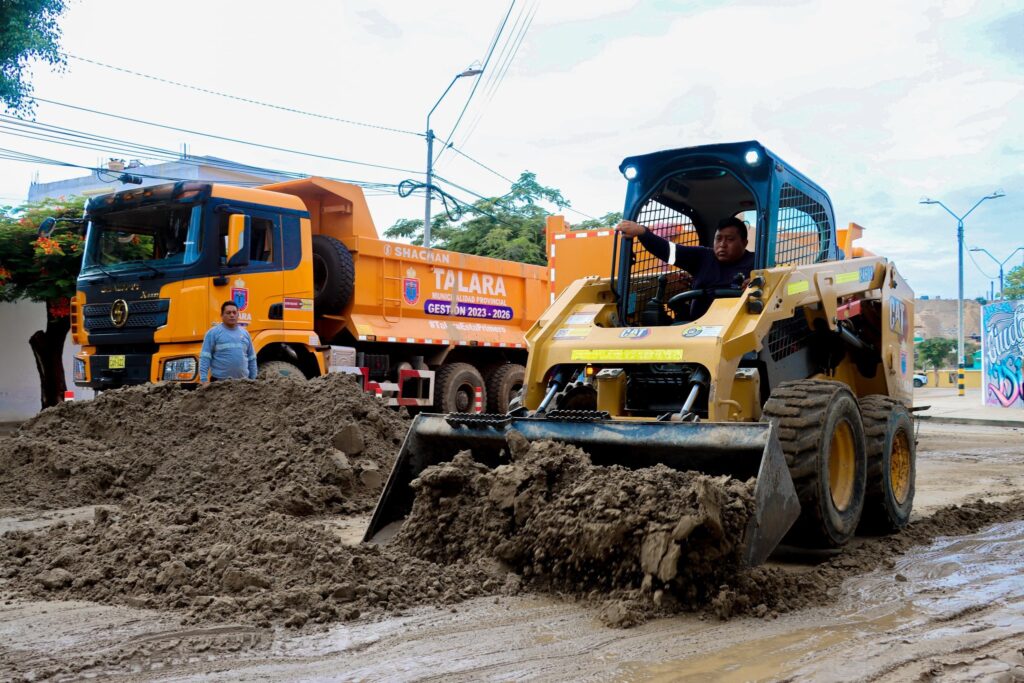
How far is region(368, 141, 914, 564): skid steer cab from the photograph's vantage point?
15.7 ft

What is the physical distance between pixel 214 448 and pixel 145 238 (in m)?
3.81

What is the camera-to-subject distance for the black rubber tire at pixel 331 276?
11602 millimetres

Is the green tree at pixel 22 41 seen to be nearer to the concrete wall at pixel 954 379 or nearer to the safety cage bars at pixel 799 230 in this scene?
the safety cage bars at pixel 799 230

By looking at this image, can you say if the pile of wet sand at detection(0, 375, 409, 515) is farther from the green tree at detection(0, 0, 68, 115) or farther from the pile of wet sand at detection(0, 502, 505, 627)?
the green tree at detection(0, 0, 68, 115)

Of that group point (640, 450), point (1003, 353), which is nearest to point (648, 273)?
point (640, 450)

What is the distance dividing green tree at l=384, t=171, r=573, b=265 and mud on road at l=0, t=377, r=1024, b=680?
20883 mm

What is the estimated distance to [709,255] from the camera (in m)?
6.30

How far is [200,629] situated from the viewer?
3.78 metres

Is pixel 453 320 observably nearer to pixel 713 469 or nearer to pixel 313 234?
pixel 313 234

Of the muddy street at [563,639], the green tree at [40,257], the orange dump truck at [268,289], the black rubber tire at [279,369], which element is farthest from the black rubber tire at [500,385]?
the muddy street at [563,639]

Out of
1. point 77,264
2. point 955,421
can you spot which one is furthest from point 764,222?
point 955,421

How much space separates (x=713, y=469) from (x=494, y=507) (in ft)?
3.68

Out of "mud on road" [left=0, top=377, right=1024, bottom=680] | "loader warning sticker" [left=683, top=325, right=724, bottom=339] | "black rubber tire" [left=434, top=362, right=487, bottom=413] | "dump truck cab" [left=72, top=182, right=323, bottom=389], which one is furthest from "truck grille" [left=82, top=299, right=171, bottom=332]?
"loader warning sticker" [left=683, top=325, right=724, bottom=339]

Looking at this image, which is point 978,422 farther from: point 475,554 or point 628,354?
point 475,554
